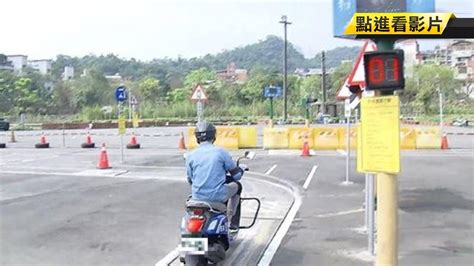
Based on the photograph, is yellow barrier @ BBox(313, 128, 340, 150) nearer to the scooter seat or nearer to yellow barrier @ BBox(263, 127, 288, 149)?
yellow barrier @ BBox(263, 127, 288, 149)

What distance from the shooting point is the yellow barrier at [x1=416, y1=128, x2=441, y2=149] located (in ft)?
80.1

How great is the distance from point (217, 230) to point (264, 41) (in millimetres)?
190644

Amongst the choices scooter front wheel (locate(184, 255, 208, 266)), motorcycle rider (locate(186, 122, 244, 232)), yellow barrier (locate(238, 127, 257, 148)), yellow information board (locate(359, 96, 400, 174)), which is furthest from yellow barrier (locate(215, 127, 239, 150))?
yellow information board (locate(359, 96, 400, 174))

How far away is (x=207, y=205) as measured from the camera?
6.06 metres

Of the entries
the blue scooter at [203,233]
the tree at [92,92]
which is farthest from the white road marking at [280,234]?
the tree at [92,92]

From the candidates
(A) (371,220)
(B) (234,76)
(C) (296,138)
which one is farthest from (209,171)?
(B) (234,76)

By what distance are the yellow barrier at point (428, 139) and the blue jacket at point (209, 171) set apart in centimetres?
1953

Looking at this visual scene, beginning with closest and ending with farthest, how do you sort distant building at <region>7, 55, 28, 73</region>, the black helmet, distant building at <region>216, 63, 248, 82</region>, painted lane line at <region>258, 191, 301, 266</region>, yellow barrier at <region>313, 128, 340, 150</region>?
the black helmet → painted lane line at <region>258, 191, 301, 266</region> → yellow barrier at <region>313, 128, 340, 150</region> → distant building at <region>216, 63, 248, 82</region> → distant building at <region>7, 55, 28, 73</region>

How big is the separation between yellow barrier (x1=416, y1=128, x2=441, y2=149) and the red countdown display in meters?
20.5

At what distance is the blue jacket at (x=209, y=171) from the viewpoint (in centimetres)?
633

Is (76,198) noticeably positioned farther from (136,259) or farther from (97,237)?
(136,259)

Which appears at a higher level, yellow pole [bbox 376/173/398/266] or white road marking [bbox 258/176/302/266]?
yellow pole [bbox 376/173/398/266]

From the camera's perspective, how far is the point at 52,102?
267 feet

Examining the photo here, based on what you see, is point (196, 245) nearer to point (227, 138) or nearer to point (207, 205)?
point (207, 205)
